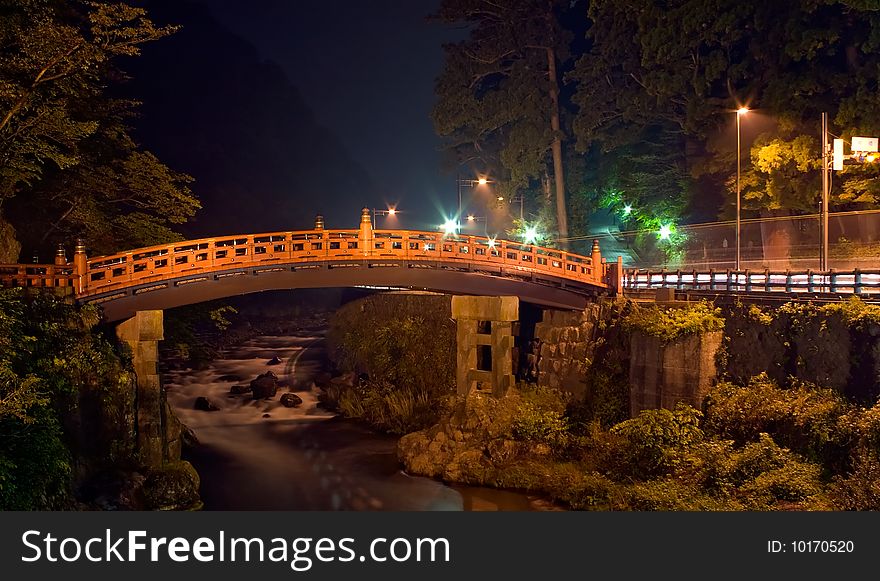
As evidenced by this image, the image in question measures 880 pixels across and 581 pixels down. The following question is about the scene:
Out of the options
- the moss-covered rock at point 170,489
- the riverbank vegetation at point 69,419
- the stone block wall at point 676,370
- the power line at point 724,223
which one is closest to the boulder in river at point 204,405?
the riverbank vegetation at point 69,419

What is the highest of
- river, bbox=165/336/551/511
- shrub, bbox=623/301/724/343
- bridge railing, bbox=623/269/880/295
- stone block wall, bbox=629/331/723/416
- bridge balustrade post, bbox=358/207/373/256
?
bridge balustrade post, bbox=358/207/373/256

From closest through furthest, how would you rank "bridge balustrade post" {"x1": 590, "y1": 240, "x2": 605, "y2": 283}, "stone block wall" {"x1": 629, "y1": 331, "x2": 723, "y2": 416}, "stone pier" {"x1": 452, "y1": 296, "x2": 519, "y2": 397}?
"stone block wall" {"x1": 629, "y1": 331, "x2": 723, "y2": 416} → "stone pier" {"x1": 452, "y1": 296, "x2": 519, "y2": 397} → "bridge balustrade post" {"x1": 590, "y1": 240, "x2": 605, "y2": 283}

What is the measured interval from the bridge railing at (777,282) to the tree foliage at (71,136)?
659 inches

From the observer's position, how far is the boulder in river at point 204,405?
31.7 metres

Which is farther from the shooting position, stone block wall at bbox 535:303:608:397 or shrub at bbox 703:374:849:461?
stone block wall at bbox 535:303:608:397

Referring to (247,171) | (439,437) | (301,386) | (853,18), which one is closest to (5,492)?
(439,437)

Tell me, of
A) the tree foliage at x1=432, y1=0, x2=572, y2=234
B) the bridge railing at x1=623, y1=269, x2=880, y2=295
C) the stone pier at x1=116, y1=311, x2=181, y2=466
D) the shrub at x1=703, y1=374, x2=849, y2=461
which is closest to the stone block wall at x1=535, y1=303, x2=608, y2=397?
the bridge railing at x1=623, y1=269, x2=880, y2=295

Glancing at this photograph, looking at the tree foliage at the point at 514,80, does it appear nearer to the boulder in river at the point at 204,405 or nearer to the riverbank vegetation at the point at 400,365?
the riverbank vegetation at the point at 400,365

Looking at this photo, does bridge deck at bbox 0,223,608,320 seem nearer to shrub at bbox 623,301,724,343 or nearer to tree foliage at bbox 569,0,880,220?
shrub at bbox 623,301,724,343

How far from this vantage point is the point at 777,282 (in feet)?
69.6

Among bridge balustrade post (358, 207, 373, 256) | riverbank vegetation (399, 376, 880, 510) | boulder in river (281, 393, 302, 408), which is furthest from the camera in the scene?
boulder in river (281, 393, 302, 408)

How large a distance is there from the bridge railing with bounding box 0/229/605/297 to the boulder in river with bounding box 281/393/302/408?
967 cm

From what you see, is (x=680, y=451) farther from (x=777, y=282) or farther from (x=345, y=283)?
(x=345, y=283)

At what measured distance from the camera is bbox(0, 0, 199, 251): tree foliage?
65.9ft
